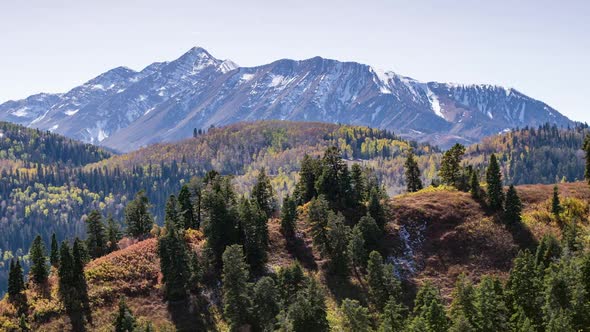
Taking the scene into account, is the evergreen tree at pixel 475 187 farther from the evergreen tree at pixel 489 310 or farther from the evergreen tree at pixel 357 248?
the evergreen tree at pixel 489 310

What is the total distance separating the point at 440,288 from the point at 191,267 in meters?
41.6

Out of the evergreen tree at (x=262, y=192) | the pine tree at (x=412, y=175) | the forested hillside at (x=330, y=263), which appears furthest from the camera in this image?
the pine tree at (x=412, y=175)

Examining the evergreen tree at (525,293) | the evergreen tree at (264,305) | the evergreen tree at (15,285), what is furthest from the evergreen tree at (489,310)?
the evergreen tree at (15,285)

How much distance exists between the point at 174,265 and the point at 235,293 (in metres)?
13.4

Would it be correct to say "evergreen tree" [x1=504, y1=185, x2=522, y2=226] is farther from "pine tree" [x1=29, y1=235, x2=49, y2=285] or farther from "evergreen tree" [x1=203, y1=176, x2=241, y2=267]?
"pine tree" [x1=29, y1=235, x2=49, y2=285]

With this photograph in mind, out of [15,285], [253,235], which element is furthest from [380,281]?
[15,285]

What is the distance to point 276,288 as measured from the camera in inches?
3676

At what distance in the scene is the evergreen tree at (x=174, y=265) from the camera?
99.5 metres

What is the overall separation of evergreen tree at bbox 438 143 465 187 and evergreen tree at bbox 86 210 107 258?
6966 cm

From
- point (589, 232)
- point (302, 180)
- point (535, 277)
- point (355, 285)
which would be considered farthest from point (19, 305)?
point (589, 232)

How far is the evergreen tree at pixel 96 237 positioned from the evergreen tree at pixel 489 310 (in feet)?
220

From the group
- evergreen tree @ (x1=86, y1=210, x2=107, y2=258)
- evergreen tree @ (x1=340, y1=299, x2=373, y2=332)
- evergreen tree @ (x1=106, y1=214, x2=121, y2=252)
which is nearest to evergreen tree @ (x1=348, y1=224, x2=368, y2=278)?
evergreen tree @ (x1=340, y1=299, x2=373, y2=332)

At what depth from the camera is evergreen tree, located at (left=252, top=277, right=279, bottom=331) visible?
90000mm

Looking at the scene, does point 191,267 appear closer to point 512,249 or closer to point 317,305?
point 317,305
